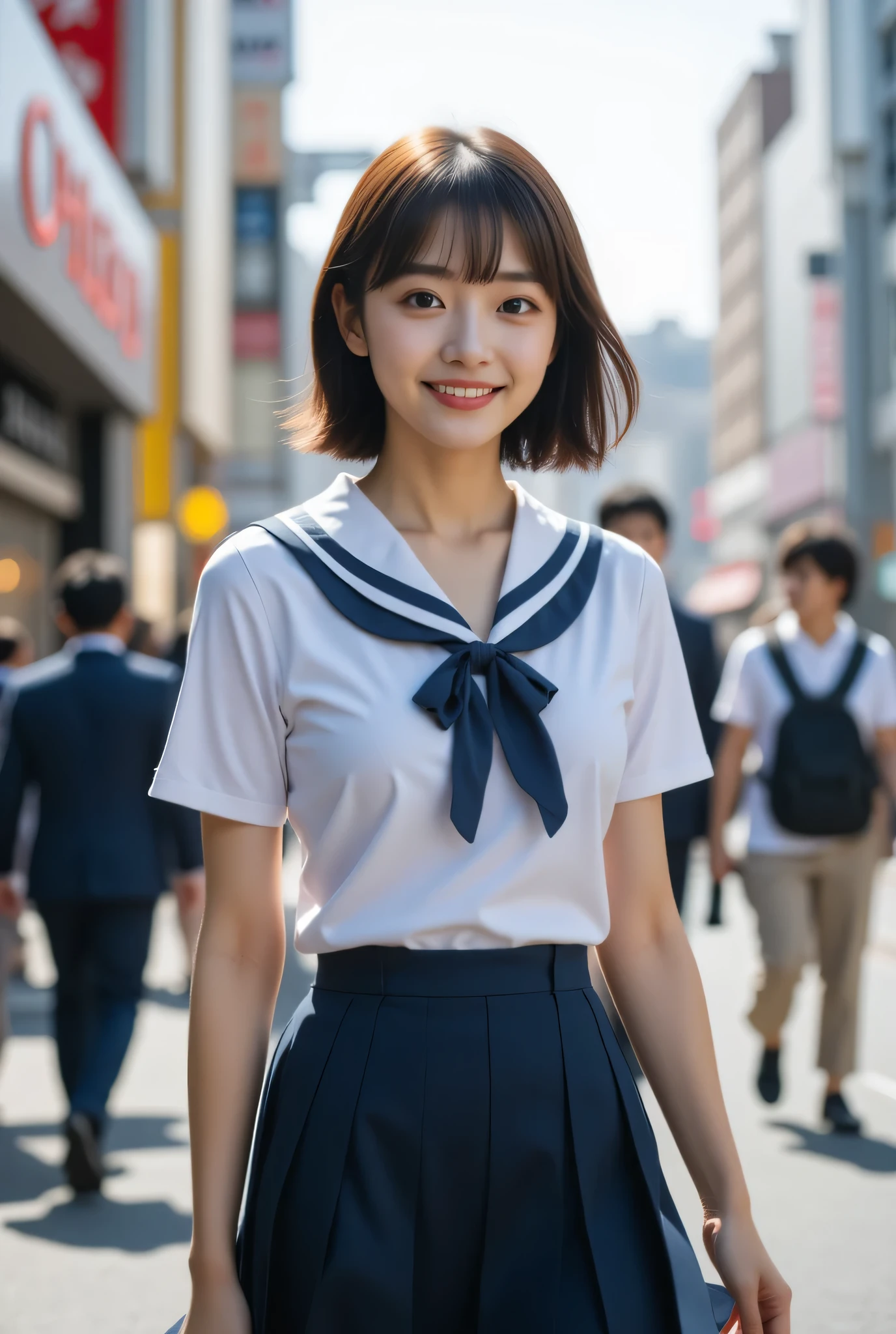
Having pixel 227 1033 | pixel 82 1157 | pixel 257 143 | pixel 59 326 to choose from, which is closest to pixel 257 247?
pixel 257 143

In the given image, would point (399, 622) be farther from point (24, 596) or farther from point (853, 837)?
point (24, 596)

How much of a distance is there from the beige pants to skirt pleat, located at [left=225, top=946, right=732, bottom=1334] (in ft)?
14.9

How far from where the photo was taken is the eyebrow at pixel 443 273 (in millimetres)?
1917

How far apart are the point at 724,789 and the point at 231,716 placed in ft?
15.9

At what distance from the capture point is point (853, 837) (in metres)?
6.33

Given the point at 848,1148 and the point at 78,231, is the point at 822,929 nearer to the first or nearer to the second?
the point at 848,1148

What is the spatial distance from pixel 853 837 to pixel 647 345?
13951 cm

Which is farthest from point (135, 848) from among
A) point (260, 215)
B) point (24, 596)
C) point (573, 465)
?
point (260, 215)

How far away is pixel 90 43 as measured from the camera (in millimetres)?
17016

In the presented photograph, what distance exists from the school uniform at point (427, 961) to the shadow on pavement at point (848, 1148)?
3948 millimetres

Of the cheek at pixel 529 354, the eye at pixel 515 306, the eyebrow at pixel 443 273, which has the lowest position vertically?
the cheek at pixel 529 354

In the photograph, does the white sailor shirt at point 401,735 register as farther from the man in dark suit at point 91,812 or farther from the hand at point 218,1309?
the man in dark suit at point 91,812

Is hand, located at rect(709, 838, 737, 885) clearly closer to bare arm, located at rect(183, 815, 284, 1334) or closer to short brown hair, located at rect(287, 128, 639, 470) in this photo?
short brown hair, located at rect(287, 128, 639, 470)

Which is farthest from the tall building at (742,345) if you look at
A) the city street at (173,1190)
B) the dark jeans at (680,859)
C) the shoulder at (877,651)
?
the dark jeans at (680,859)
